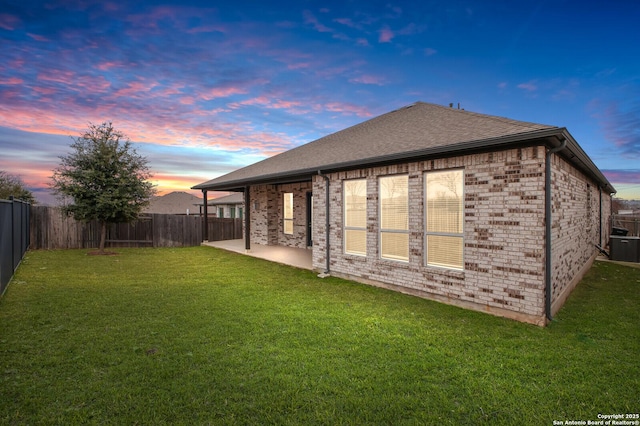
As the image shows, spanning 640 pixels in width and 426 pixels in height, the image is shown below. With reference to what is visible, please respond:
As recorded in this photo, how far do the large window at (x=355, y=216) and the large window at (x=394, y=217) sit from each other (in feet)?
1.91

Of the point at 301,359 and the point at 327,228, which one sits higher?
the point at 327,228

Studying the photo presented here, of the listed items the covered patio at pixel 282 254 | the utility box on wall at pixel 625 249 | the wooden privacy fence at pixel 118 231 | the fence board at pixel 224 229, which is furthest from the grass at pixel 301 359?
the fence board at pixel 224 229

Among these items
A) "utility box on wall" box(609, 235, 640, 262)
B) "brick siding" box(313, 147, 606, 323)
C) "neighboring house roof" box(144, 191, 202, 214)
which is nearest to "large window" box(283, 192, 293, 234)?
"brick siding" box(313, 147, 606, 323)

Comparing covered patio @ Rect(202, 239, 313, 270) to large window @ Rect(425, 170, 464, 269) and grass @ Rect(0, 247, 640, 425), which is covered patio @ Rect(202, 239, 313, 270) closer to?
grass @ Rect(0, 247, 640, 425)

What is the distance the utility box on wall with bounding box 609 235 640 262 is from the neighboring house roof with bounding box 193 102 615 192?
13.6ft

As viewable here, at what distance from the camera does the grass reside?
2771 mm

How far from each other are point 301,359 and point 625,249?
1382 cm

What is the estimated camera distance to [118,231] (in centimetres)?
1515

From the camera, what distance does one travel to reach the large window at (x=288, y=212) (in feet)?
47.5

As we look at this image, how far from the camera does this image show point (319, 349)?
13.1 ft

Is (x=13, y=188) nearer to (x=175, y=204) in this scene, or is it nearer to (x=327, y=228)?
(x=175, y=204)

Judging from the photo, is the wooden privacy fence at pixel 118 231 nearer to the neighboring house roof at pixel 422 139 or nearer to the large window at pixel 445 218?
the neighboring house roof at pixel 422 139

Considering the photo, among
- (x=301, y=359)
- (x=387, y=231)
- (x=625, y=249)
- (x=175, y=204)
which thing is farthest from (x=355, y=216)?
(x=175, y=204)

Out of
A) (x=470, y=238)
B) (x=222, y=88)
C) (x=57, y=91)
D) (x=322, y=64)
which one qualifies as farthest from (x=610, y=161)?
(x=57, y=91)
